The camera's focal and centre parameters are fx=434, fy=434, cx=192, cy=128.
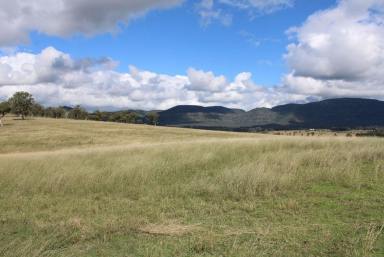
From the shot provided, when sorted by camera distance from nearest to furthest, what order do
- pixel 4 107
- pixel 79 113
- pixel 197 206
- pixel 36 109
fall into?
pixel 197 206 < pixel 4 107 < pixel 36 109 < pixel 79 113

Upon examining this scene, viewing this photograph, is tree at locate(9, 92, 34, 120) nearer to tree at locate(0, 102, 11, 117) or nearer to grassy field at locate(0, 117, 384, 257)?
tree at locate(0, 102, 11, 117)

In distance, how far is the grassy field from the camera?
7.80m

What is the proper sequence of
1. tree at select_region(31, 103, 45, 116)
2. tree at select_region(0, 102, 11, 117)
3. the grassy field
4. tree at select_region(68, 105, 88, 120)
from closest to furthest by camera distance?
the grassy field → tree at select_region(0, 102, 11, 117) → tree at select_region(31, 103, 45, 116) → tree at select_region(68, 105, 88, 120)

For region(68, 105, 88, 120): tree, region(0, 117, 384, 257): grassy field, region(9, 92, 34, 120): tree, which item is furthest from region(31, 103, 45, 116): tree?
region(0, 117, 384, 257): grassy field

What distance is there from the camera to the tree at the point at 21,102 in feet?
357

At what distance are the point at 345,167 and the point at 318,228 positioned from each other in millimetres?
6896

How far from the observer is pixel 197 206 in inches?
432

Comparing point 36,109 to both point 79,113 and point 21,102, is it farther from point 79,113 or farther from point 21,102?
point 79,113

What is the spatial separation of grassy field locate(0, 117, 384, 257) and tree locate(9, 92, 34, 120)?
96984mm

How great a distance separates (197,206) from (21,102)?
107350mm

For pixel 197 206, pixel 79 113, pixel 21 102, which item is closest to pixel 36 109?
pixel 21 102

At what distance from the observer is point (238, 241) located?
788 centimetres

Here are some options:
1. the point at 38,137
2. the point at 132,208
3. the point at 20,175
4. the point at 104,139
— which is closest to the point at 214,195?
the point at 132,208

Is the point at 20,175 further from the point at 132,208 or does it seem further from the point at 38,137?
A: the point at 38,137
